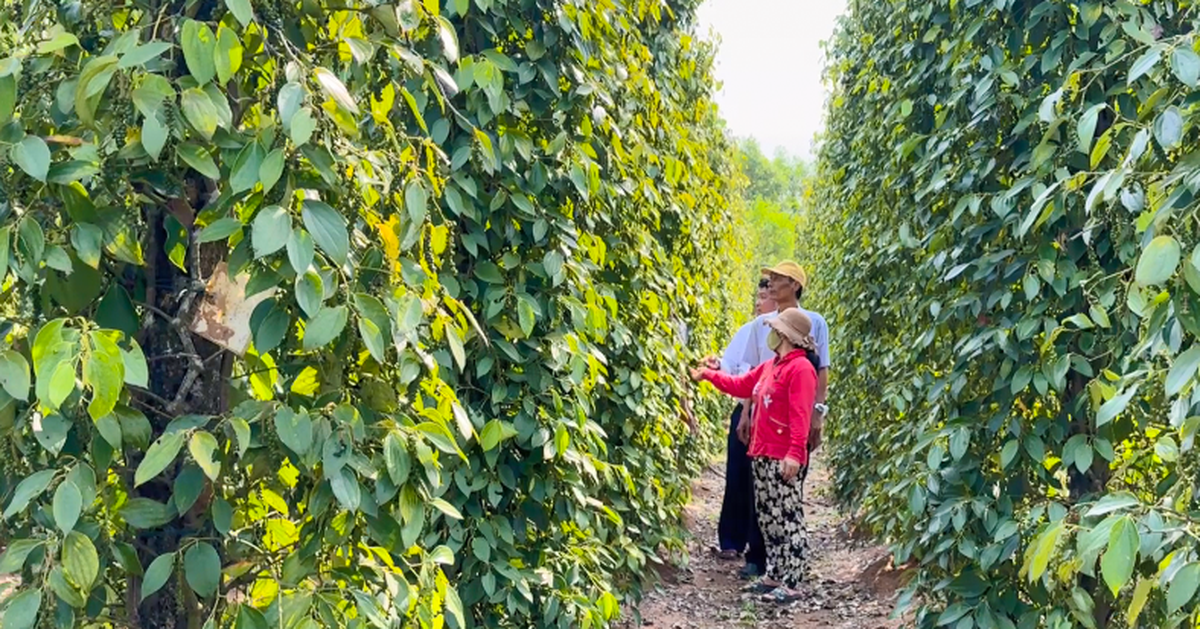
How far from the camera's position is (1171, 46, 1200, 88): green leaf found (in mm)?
1543

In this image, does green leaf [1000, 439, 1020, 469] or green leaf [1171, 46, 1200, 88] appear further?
green leaf [1000, 439, 1020, 469]

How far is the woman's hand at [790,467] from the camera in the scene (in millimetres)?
4605

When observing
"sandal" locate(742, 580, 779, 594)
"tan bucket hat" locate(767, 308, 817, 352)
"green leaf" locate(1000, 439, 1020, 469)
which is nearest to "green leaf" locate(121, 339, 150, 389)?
"green leaf" locate(1000, 439, 1020, 469)

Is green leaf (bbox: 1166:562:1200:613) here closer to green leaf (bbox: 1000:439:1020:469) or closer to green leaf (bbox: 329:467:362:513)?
green leaf (bbox: 329:467:362:513)

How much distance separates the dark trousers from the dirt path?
0.14 m

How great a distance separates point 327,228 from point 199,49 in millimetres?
243

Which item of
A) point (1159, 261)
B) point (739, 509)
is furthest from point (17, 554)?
point (739, 509)

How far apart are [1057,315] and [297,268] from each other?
6.92ft

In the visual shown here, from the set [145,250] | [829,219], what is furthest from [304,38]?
[829,219]

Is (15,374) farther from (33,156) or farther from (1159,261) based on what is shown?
(1159,261)

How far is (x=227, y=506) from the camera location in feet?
4.43

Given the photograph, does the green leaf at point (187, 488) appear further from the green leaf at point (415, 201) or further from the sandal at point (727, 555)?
the sandal at point (727, 555)

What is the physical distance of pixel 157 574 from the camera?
1271mm

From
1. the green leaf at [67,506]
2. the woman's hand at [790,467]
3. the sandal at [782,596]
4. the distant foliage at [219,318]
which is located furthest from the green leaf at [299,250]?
the sandal at [782,596]
